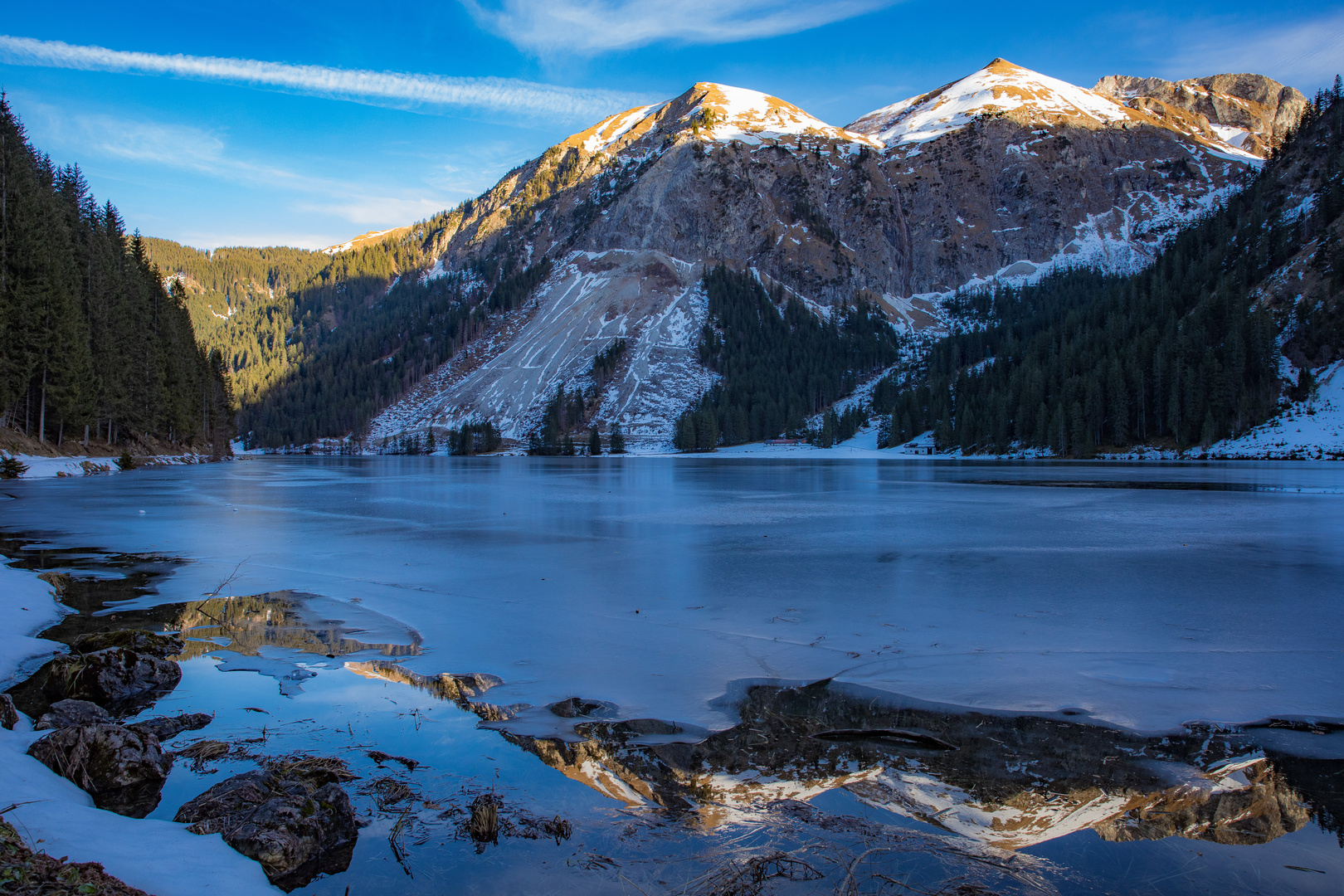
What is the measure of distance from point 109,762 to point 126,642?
3.60 m

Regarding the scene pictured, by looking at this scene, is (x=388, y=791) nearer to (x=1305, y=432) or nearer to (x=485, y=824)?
(x=485, y=824)

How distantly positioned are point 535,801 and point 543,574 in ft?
30.8

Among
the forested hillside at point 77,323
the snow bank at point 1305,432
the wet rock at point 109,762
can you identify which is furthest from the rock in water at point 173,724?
the snow bank at point 1305,432

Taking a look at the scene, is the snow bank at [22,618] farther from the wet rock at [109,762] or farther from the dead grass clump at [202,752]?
the dead grass clump at [202,752]

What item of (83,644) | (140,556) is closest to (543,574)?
(83,644)

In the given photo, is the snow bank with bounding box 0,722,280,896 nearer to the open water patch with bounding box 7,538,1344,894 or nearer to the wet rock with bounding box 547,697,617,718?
the open water patch with bounding box 7,538,1344,894

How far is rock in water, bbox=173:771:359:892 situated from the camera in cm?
423

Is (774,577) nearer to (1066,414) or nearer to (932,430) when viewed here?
(1066,414)

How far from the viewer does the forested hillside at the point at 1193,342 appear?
8481 cm

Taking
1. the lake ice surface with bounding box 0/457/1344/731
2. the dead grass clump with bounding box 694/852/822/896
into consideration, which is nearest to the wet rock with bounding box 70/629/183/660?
the lake ice surface with bounding box 0/457/1344/731

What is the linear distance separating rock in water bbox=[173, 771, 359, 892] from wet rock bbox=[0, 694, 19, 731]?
2141mm

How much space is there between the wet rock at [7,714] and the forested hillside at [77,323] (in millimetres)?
43650

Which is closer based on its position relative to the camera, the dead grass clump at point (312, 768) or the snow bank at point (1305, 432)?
the dead grass clump at point (312, 768)

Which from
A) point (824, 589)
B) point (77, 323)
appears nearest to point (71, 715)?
point (824, 589)
